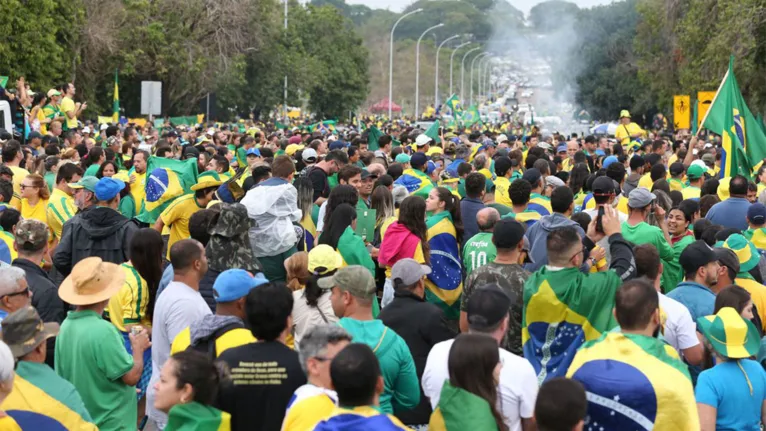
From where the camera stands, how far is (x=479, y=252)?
8406 millimetres

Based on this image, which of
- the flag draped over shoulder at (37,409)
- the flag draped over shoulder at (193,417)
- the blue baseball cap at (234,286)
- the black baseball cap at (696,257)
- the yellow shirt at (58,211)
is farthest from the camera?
the yellow shirt at (58,211)

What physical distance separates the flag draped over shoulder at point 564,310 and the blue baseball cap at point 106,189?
4.08 meters

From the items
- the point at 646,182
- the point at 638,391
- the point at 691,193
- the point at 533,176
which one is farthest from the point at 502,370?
the point at 646,182

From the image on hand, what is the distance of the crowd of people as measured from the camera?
16.4ft

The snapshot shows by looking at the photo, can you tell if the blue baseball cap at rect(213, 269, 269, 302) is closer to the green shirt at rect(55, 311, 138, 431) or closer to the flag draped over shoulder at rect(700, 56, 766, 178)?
the green shirt at rect(55, 311, 138, 431)

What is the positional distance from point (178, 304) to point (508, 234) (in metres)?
2.03

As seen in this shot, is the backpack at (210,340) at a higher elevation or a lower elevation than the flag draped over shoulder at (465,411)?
higher

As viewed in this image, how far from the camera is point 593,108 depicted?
7419 centimetres

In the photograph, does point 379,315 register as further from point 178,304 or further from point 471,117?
point 471,117

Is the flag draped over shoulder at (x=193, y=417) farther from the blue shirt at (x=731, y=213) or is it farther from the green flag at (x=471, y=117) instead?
the green flag at (x=471, y=117)

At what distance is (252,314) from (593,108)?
231ft

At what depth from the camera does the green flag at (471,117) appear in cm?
3894

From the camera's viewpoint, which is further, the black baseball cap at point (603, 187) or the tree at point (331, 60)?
the tree at point (331, 60)

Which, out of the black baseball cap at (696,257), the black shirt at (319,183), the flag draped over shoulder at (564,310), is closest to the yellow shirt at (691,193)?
the black shirt at (319,183)
